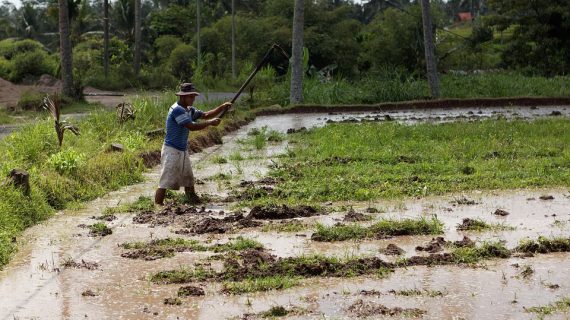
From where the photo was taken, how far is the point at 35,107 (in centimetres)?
2712

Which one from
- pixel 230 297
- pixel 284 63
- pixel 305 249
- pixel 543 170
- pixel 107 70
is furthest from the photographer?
pixel 107 70

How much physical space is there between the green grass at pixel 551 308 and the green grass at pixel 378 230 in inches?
97.1

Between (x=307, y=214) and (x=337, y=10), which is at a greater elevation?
(x=337, y=10)

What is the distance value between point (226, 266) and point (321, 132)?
11261mm

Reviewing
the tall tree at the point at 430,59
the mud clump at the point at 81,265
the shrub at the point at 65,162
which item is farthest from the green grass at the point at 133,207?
the tall tree at the point at 430,59

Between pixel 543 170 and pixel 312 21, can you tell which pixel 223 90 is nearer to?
pixel 312 21

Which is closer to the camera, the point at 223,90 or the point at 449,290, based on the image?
the point at 449,290

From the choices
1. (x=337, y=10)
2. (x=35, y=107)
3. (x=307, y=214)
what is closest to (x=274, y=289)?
(x=307, y=214)

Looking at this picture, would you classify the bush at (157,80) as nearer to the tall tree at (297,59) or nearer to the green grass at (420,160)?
the tall tree at (297,59)

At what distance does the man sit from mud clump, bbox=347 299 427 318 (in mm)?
4790

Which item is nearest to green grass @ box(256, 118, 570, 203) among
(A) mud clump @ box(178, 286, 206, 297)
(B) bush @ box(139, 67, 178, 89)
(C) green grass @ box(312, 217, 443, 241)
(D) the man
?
(D) the man

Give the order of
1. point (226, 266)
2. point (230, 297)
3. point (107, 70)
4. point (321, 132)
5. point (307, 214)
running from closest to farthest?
point (230, 297) → point (226, 266) → point (307, 214) → point (321, 132) → point (107, 70)

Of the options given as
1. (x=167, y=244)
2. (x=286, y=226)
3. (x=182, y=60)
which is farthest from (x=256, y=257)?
(x=182, y=60)

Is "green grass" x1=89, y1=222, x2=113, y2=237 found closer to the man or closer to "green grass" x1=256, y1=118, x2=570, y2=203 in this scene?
the man
